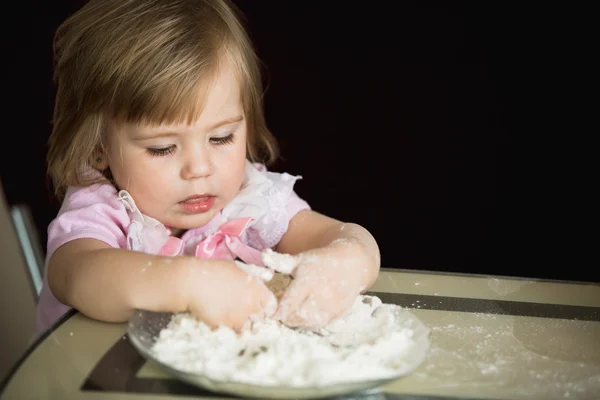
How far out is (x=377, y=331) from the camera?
95 cm

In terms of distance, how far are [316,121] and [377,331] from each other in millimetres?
1521

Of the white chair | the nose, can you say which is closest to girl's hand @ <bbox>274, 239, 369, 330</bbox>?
the nose

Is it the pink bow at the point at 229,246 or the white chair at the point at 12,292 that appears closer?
the pink bow at the point at 229,246

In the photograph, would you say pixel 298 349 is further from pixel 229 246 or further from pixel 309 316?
pixel 229 246

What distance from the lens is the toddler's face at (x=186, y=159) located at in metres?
1.18

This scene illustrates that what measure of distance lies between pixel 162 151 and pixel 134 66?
0.15 metres

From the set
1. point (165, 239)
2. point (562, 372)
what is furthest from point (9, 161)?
point (562, 372)

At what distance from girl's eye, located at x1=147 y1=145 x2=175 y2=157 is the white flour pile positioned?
0.33 metres

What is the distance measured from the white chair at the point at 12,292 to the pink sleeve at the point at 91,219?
555mm

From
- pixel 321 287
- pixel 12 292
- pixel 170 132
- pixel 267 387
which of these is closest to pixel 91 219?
pixel 170 132

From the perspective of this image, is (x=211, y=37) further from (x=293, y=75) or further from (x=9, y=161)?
(x=9, y=161)

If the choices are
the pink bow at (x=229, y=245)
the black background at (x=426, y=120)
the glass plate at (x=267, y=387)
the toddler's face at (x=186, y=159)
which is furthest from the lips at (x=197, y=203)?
the black background at (x=426, y=120)

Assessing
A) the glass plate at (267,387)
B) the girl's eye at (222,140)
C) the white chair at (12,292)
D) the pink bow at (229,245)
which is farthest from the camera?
the white chair at (12,292)

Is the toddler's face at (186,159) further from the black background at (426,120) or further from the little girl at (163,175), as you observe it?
the black background at (426,120)
